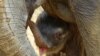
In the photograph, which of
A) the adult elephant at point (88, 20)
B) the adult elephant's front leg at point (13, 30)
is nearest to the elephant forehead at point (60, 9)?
the adult elephant at point (88, 20)

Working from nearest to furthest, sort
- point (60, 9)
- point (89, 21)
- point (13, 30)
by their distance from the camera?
point (13, 30) → point (89, 21) → point (60, 9)

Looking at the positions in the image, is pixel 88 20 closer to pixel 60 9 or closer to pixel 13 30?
pixel 60 9

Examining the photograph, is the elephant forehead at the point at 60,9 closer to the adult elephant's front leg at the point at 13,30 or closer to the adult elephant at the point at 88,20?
the adult elephant at the point at 88,20

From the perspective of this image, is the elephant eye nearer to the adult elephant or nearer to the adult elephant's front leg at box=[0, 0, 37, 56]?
the adult elephant

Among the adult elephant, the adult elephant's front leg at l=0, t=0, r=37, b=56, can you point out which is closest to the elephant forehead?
the adult elephant

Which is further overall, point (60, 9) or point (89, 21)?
point (60, 9)

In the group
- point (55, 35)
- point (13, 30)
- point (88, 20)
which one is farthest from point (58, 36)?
point (13, 30)

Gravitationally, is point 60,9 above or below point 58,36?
above
